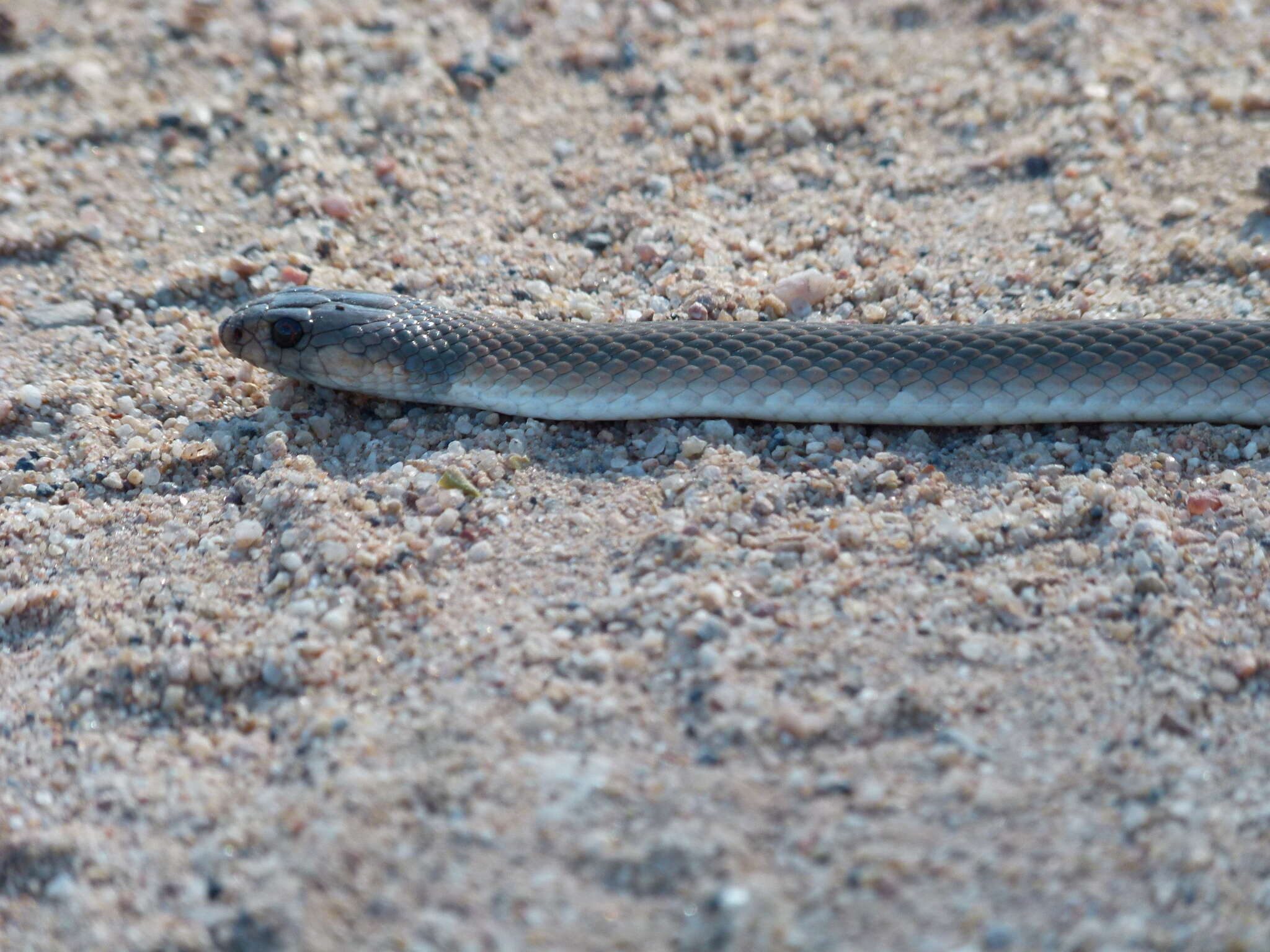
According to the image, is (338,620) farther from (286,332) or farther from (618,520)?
(286,332)

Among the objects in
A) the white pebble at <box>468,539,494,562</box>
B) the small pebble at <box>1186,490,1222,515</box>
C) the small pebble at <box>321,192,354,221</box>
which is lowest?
the white pebble at <box>468,539,494,562</box>

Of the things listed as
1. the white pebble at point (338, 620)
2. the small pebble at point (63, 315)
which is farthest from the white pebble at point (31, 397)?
the white pebble at point (338, 620)

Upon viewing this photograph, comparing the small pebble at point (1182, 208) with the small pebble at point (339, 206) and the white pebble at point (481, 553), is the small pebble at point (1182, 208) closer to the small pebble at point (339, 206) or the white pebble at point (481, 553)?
the white pebble at point (481, 553)

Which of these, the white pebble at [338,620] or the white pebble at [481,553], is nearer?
the white pebble at [338,620]

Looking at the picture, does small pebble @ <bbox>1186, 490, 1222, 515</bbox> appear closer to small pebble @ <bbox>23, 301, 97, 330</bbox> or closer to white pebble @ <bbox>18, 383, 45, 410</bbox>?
white pebble @ <bbox>18, 383, 45, 410</bbox>

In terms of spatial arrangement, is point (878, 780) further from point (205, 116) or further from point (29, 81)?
point (29, 81)

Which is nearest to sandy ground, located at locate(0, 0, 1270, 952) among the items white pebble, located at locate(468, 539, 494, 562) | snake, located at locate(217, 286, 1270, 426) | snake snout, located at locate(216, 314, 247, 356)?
white pebble, located at locate(468, 539, 494, 562)

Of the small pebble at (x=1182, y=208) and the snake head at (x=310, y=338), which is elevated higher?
the small pebble at (x=1182, y=208)

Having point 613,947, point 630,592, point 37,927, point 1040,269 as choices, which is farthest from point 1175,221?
point 37,927
